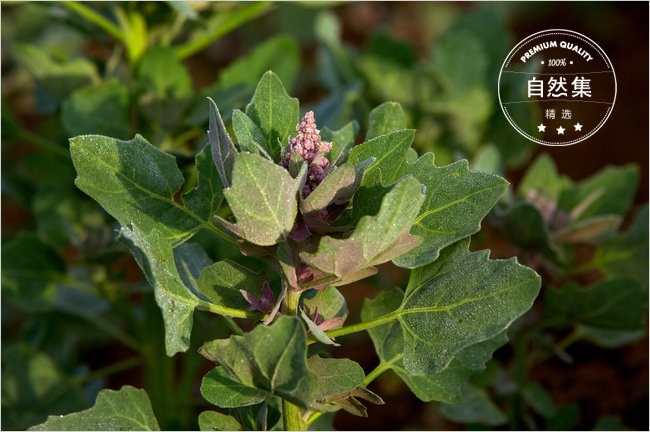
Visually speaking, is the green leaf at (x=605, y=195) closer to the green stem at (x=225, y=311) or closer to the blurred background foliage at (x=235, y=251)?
the blurred background foliage at (x=235, y=251)

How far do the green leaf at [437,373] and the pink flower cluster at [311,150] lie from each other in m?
0.22

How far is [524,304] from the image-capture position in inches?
30.4

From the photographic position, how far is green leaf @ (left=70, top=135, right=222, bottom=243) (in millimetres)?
837

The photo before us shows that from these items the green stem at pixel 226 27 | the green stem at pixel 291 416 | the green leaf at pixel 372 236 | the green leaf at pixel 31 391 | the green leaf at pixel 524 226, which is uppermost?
the green stem at pixel 226 27

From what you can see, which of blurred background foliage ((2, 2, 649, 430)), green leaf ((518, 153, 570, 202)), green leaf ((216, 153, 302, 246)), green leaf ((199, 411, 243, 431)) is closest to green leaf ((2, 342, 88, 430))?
blurred background foliage ((2, 2, 649, 430))

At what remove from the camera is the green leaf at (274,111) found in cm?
89

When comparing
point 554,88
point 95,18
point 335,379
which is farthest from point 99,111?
point 554,88

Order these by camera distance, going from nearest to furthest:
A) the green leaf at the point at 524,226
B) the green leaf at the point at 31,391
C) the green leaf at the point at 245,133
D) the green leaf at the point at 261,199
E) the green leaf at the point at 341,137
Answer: the green leaf at the point at 261,199 → the green leaf at the point at 245,133 → the green leaf at the point at 341,137 → the green leaf at the point at 524,226 → the green leaf at the point at 31,391

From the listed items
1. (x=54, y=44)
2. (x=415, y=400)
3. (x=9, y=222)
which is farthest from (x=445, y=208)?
(x=9, y=222)

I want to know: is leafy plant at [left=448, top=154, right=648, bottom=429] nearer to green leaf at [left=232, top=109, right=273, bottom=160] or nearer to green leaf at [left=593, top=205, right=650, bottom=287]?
green leaf at [left=593, top=205, right=650, bottom=287]

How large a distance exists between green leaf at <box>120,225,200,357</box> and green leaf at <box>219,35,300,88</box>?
62 centimetres

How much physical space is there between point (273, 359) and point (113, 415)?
253mm

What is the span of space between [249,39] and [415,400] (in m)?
1.68

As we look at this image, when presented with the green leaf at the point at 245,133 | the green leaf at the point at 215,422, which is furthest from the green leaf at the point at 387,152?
the green leaf at the point at 215,422
